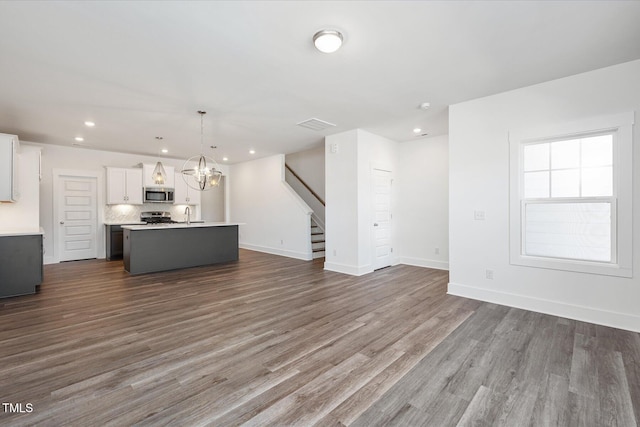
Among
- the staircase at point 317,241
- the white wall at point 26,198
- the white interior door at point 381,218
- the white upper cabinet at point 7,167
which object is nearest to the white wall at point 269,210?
the staircase at point 317,241

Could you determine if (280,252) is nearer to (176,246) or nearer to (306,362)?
(176,246)

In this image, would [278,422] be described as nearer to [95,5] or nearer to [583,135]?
[95,5]

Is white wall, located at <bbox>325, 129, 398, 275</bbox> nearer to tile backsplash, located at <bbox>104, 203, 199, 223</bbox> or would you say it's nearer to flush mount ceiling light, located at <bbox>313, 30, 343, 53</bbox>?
flush mount ceiling light, located at <bbox>313, 30, 343, 53</bbox>

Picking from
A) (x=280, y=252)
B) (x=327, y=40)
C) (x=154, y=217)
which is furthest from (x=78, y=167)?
(x=327, y=40)

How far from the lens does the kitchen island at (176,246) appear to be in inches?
216

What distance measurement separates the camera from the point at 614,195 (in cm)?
307

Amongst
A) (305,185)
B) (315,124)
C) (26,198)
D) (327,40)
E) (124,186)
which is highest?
(315,124)

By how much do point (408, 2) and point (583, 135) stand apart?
2.66 metres

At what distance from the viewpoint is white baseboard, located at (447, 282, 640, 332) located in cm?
297

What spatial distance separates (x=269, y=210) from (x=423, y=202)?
13.6 ft

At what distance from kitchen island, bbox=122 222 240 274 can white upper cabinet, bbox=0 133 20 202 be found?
1.71 m

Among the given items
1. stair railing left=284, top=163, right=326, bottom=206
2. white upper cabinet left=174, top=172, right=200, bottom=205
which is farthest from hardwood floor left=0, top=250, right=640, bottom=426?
white upper cabinet left=174, top=172, right=200, bottom=205

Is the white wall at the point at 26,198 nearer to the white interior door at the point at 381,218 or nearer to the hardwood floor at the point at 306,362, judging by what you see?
the hardwood floor at the point at 306,362

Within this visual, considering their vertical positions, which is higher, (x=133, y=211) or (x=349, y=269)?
(x=133, y=211)
